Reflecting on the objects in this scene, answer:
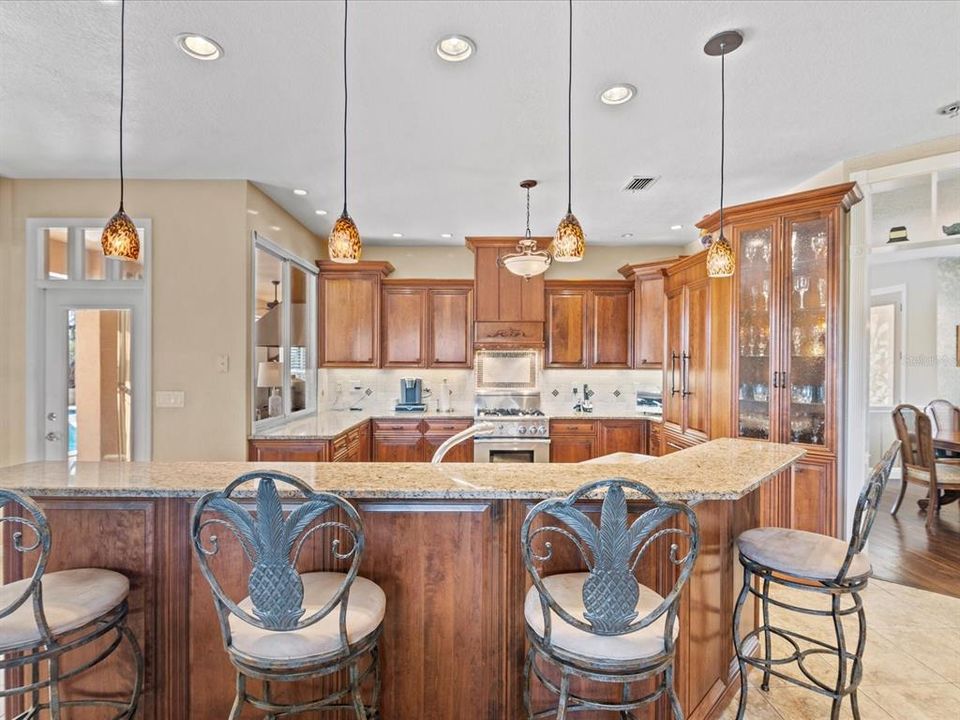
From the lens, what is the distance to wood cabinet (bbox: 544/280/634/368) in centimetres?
525

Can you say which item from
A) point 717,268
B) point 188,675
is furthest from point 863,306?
point 188,675

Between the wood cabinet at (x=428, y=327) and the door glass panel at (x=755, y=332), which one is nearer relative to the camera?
the door glass panel at (x=755, y=332)

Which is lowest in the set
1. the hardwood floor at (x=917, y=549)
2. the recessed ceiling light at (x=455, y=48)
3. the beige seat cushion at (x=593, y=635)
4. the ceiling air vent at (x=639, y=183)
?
the hardwood floor at (x=917, y=549)

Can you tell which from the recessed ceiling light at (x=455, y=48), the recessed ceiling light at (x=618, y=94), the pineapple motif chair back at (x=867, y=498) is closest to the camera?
the pineapple motif chair back at (x=867, y=498)

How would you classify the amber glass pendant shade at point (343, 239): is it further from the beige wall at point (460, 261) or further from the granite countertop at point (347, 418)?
the beige wall at point (460, 261)

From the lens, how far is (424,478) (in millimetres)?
1722

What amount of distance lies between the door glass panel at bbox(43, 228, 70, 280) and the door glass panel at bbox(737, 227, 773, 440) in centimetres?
527

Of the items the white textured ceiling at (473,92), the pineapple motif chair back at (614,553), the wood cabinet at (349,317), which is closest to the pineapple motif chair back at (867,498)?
the pineapple motif chair back at (614,553)

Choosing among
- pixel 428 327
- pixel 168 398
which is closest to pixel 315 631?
pixel 168 398

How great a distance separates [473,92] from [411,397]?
141 inches

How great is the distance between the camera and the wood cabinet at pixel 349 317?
17.0 ft

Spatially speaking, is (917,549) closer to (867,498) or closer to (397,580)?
(867,498)

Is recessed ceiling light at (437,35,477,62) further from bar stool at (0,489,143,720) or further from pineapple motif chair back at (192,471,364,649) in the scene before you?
bar stool at (0,489,143,720)

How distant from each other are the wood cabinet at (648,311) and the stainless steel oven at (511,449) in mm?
1489
